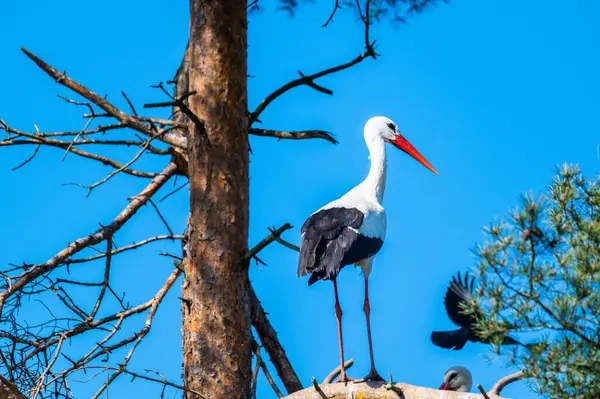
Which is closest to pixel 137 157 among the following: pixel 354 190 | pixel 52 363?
pixel 52 363

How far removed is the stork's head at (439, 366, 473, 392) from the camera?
8.75 m

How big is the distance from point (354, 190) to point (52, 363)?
2704mm

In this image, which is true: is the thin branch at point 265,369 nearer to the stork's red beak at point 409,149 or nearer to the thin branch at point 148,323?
the thin branch at point 148,323

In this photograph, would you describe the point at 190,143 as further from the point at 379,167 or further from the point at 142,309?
the point at 379,167

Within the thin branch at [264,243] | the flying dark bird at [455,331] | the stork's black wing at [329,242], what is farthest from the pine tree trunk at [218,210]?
the flying dark bird at [455,331]

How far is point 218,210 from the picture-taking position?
5.64m

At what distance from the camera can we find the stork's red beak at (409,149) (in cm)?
798

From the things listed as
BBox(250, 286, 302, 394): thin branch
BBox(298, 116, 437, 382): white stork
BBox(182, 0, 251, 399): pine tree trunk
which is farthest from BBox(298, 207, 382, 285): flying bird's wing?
BBox(182, 0, 251, 399): pine tree trunk

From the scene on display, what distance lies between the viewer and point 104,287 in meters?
6.10

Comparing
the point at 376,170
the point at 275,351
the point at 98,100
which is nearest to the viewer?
the point at 98,100

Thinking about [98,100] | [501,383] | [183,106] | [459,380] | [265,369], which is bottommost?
[501,383]

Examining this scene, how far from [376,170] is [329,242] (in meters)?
1.28

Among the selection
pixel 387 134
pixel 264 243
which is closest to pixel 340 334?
pixel 264 243

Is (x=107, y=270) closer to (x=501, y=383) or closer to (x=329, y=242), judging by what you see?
(x=329, y=242)
